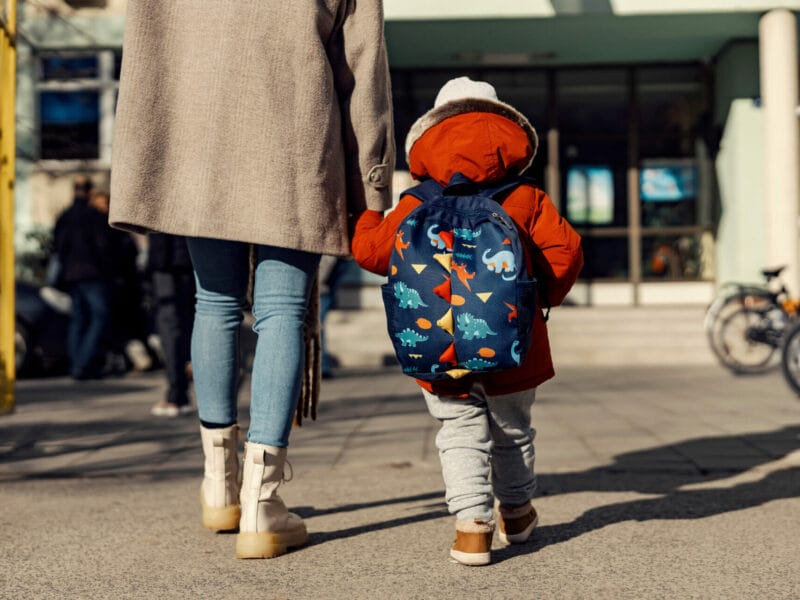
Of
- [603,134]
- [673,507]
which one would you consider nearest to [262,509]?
[673,507]

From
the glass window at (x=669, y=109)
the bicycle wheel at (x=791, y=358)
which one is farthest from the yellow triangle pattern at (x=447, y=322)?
the glass window at (x=669, y=109)

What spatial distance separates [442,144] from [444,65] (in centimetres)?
1182

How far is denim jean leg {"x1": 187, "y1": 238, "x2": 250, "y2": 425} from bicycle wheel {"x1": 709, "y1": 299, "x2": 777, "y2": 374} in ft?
26.1

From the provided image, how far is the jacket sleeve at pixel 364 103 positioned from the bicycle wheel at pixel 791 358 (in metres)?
5.09

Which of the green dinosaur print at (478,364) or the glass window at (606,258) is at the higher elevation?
the glass window at (606,258)

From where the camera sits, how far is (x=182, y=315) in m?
6.78

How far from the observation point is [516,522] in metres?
3.17

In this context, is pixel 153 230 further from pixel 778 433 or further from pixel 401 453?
pixel 778 433

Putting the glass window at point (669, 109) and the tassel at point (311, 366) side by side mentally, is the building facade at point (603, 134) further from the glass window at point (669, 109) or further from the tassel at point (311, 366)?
the tassel at point (311, 366)

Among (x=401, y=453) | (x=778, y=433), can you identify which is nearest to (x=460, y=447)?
(x=401, y=453)

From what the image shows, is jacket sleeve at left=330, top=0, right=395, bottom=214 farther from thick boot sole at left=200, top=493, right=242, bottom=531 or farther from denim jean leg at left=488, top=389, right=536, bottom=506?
thick boot sole at left=200, top=493, right=242, bottom=531

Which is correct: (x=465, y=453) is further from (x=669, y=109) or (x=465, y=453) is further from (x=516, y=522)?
(x=669, y=109)

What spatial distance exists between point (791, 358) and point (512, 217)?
5.19 meters

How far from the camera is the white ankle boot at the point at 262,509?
118 inches
